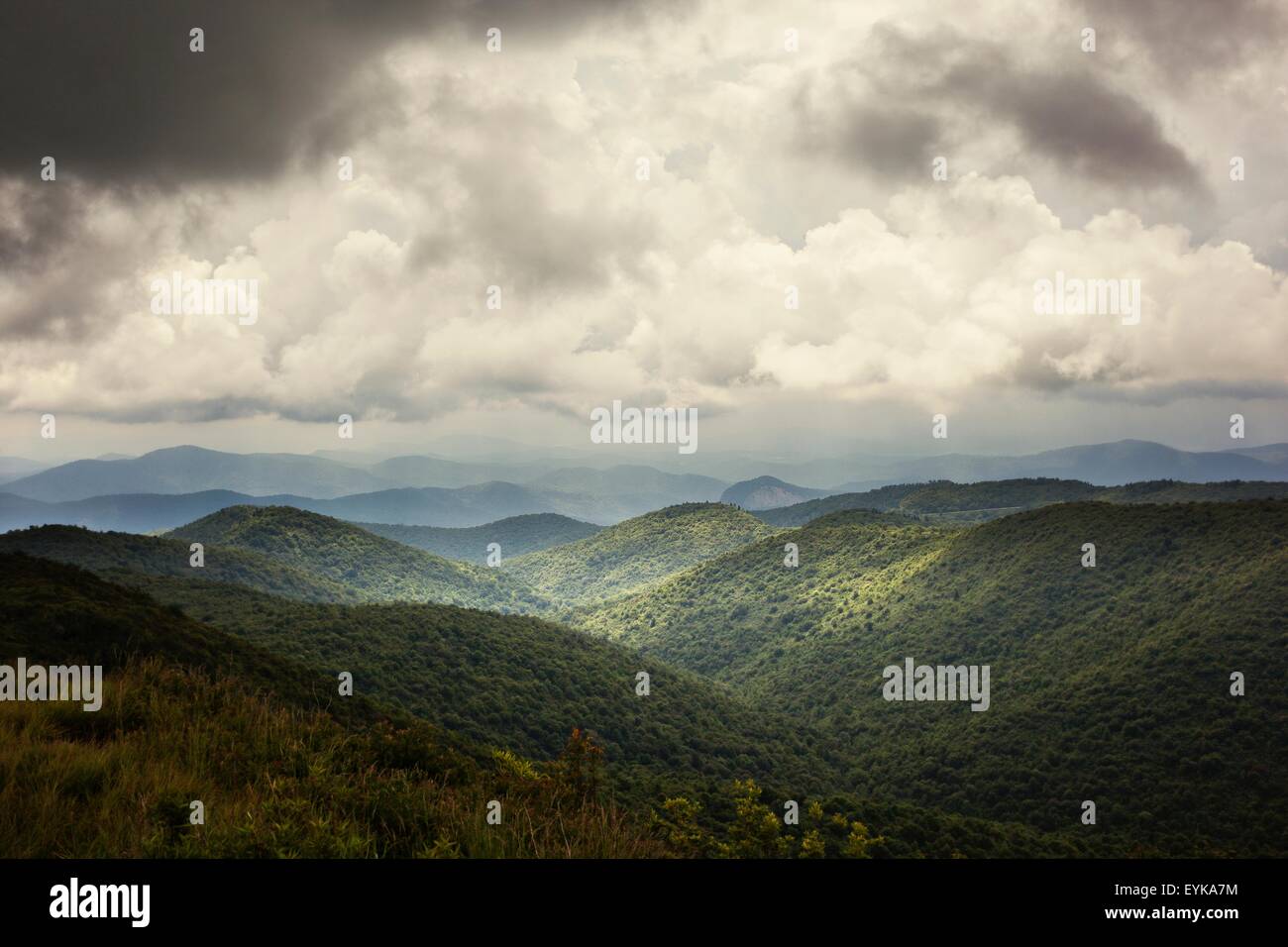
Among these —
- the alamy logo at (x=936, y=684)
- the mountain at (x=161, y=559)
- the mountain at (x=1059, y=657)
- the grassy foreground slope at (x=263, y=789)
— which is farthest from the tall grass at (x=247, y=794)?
the mountain at (x=161, y=559)

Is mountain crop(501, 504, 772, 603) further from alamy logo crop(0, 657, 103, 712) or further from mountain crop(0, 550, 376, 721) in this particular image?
alamy logo crop(0, 657, 103, 712)

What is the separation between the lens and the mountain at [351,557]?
146 m

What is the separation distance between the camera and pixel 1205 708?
52.5 meters

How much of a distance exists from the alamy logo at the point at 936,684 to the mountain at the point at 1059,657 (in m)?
1.64

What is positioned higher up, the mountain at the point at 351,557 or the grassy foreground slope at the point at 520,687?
the mountain at the point at 351,557

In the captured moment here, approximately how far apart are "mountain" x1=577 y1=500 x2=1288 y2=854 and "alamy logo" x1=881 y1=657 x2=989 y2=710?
1638 mm
